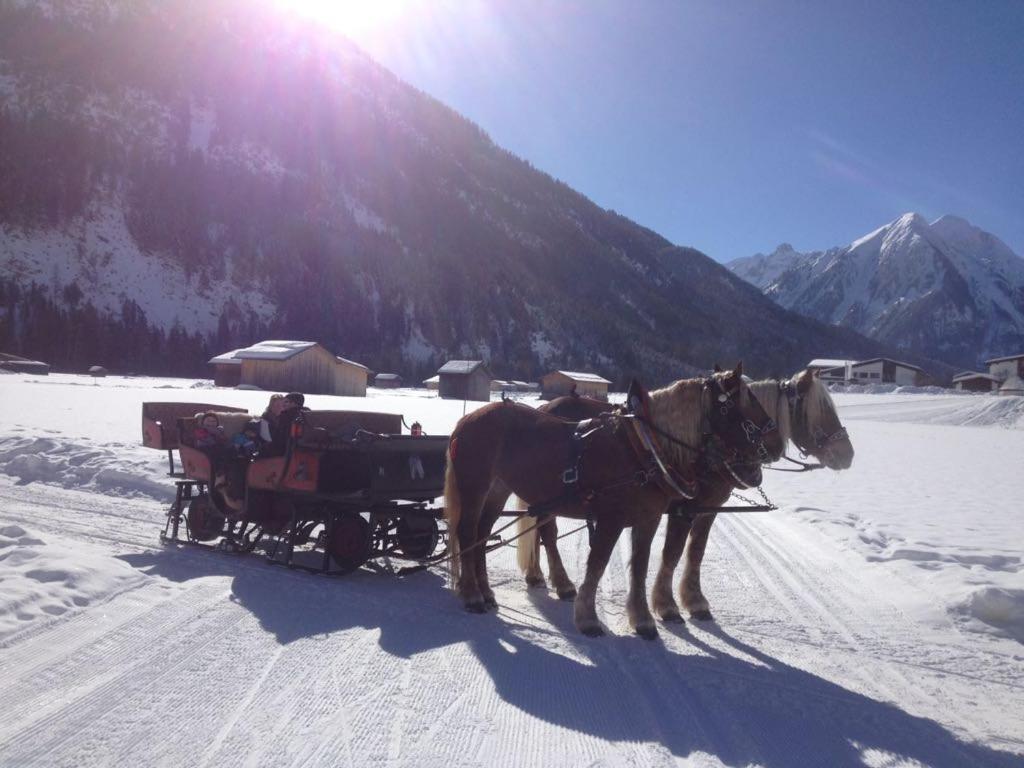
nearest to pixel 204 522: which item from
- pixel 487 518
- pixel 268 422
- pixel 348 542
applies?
pixel 268 422

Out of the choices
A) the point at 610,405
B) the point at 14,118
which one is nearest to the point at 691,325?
the point at 14,118

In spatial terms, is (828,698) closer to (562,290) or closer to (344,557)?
(344,557)

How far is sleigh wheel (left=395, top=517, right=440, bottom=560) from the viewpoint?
626cm

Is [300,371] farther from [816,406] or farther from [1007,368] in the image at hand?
[1007,368]

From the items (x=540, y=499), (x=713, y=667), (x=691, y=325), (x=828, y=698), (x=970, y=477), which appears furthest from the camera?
(x=691, y=325)

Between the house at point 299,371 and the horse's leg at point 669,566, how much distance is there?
42.9m

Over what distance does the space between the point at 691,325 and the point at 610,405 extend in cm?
13776

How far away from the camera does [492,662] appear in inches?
162

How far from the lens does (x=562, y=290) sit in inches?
4801

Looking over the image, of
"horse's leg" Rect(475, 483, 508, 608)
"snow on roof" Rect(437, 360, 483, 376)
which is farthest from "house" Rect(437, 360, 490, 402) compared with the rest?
"horse's leg" Rect(475, 483, 508, 608)

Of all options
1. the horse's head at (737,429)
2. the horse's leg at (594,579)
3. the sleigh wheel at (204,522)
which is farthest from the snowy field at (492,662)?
the horse's head at (737,429)

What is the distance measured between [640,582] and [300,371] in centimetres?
4537

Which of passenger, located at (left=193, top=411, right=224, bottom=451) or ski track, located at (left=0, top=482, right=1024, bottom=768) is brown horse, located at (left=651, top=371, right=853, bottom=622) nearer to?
ski track, located at (left=0, top=482, right=1024, bottom=768)

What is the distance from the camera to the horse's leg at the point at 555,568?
5582 millimetres
